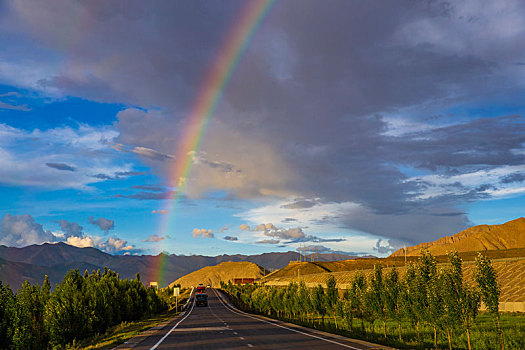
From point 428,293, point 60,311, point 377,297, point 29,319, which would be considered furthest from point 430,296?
point 60,311

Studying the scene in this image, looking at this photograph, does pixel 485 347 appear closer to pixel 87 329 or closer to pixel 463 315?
pixel 463 315

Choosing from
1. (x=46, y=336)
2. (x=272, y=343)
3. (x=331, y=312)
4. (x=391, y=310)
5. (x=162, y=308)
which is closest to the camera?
(x=272, y=343)

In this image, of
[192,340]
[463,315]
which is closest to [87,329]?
[192,340]

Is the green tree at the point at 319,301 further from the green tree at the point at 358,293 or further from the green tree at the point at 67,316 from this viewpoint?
the green tree at the point at 67,316

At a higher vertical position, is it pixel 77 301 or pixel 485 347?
pixel 77 301

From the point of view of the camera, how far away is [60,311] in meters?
40.6

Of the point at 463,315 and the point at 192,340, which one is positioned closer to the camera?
the point at 463,315

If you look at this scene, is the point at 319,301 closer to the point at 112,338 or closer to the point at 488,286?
the point at 112,338

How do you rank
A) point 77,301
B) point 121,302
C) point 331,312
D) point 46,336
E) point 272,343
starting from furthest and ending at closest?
1. point 121,302
2. point 331,312
3. point 77,301
4. point 46,336
5. point 272,343

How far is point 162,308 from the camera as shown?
323 feet

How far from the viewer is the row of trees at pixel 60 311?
26.1m

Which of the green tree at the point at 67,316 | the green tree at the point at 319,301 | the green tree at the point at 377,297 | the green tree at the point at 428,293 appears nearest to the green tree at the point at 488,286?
the green tree at the point at 428,293

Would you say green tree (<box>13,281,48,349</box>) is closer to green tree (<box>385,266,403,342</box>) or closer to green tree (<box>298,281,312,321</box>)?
green tree (<box>385,266,403,342</box>)

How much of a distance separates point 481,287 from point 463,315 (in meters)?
1.88
